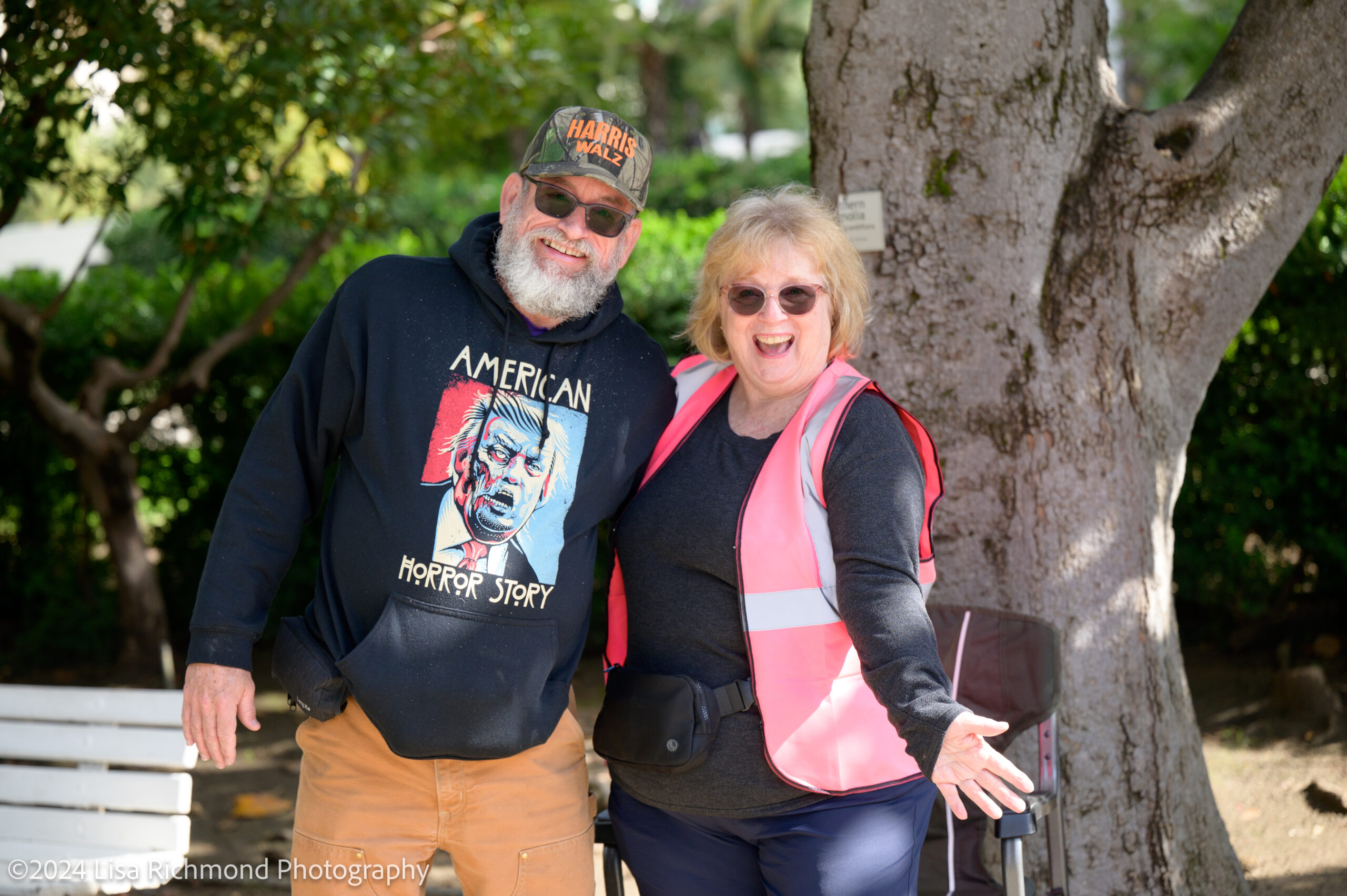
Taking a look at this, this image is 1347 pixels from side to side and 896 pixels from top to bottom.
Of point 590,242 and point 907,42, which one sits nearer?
point 590,242

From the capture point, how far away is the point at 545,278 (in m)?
2.33

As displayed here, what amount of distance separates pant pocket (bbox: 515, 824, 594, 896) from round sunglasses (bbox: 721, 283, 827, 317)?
1.24m

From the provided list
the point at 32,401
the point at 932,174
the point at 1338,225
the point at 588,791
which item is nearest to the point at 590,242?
the point at 932,174

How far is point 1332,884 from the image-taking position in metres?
3.52

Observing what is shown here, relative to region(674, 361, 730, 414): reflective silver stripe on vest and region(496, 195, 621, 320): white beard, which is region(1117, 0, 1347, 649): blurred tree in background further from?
region(496, 195, 621, 320): white beard

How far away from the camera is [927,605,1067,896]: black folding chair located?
2.58 m

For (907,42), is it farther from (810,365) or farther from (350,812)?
(350,812)

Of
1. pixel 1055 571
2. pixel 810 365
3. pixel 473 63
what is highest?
pixel 473 63

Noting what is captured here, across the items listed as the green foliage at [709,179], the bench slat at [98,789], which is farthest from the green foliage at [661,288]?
the green foliage at [709,179]

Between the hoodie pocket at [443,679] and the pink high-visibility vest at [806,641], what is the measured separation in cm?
50

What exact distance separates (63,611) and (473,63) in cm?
392

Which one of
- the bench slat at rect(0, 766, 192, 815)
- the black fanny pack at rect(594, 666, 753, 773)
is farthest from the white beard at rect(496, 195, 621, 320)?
the bench slat at rect(0, 766, 192, 815)

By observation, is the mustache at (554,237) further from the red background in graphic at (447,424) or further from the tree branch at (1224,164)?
the tree branch at (1224,164)

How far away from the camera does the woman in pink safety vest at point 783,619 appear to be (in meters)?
2.05
